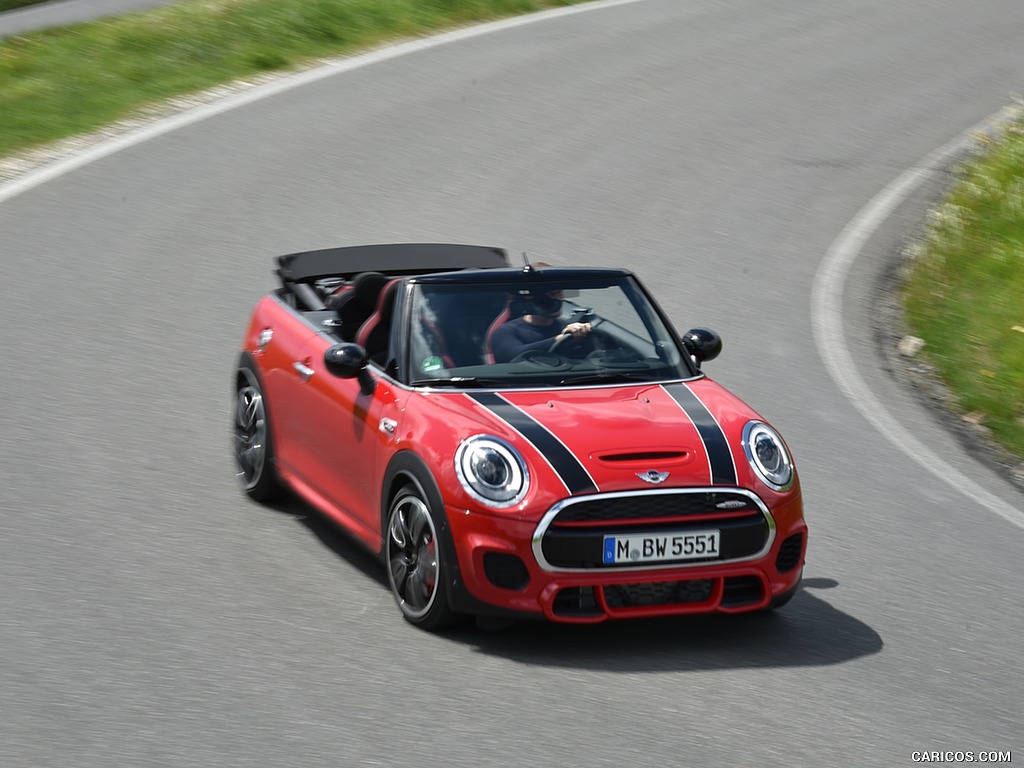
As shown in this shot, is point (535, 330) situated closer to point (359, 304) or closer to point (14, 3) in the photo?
point (359, 304)

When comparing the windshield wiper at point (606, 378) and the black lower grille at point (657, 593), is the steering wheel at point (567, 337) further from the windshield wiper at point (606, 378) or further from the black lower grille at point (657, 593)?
the black lower grille at point (657, 593)

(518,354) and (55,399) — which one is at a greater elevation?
(518,354)

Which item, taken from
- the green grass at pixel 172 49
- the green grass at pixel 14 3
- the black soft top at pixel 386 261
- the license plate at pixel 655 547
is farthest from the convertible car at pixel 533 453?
the green grass at pixel 14 3

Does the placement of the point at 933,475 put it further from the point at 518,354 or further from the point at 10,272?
the point at 10,272

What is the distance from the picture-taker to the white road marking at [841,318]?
9016mm

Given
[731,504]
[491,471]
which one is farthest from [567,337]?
[731,504]

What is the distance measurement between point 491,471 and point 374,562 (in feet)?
4.30

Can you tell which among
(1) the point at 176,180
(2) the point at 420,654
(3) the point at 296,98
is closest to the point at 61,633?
(2) the point at 420,654

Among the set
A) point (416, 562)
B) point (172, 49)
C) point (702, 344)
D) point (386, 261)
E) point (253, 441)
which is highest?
point (702, 344)

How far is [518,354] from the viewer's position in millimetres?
7121

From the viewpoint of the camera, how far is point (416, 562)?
653 cm

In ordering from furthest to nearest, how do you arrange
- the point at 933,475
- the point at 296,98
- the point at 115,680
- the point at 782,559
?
1. the point at 296,98
2. the point at 933,475
3. the point at 782,559
4. the point at 115,680

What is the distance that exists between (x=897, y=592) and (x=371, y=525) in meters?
2.37

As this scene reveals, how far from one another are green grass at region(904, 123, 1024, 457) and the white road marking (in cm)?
56
